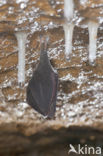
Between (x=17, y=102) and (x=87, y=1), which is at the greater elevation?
(x=87, y=1)

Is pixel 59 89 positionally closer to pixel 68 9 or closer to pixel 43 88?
pixel 43 88

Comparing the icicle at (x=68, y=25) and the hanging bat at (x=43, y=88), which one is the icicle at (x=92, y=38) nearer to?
the icicle at (x=68, y=25)

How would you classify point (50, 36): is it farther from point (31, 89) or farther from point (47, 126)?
point (47, 126)

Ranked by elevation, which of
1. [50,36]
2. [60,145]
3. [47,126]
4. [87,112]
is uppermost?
[50,36]

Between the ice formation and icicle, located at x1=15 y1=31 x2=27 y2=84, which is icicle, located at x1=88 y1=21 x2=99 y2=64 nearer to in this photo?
Result: the ice formation

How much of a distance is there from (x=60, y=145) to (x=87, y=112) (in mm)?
864

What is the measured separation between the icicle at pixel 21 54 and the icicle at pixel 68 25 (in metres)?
0.23

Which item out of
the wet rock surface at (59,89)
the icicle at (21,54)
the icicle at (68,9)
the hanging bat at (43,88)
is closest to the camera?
the icicle at (68,9)

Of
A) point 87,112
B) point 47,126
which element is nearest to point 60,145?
point 47,126

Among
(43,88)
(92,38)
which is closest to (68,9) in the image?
(92,38)

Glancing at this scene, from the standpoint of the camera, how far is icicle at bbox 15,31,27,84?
129 cm

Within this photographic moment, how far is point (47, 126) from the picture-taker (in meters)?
2.29

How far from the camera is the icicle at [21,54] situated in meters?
1.29

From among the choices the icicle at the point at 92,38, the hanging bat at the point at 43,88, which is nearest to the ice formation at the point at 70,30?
the icicle at the point at 92,38
